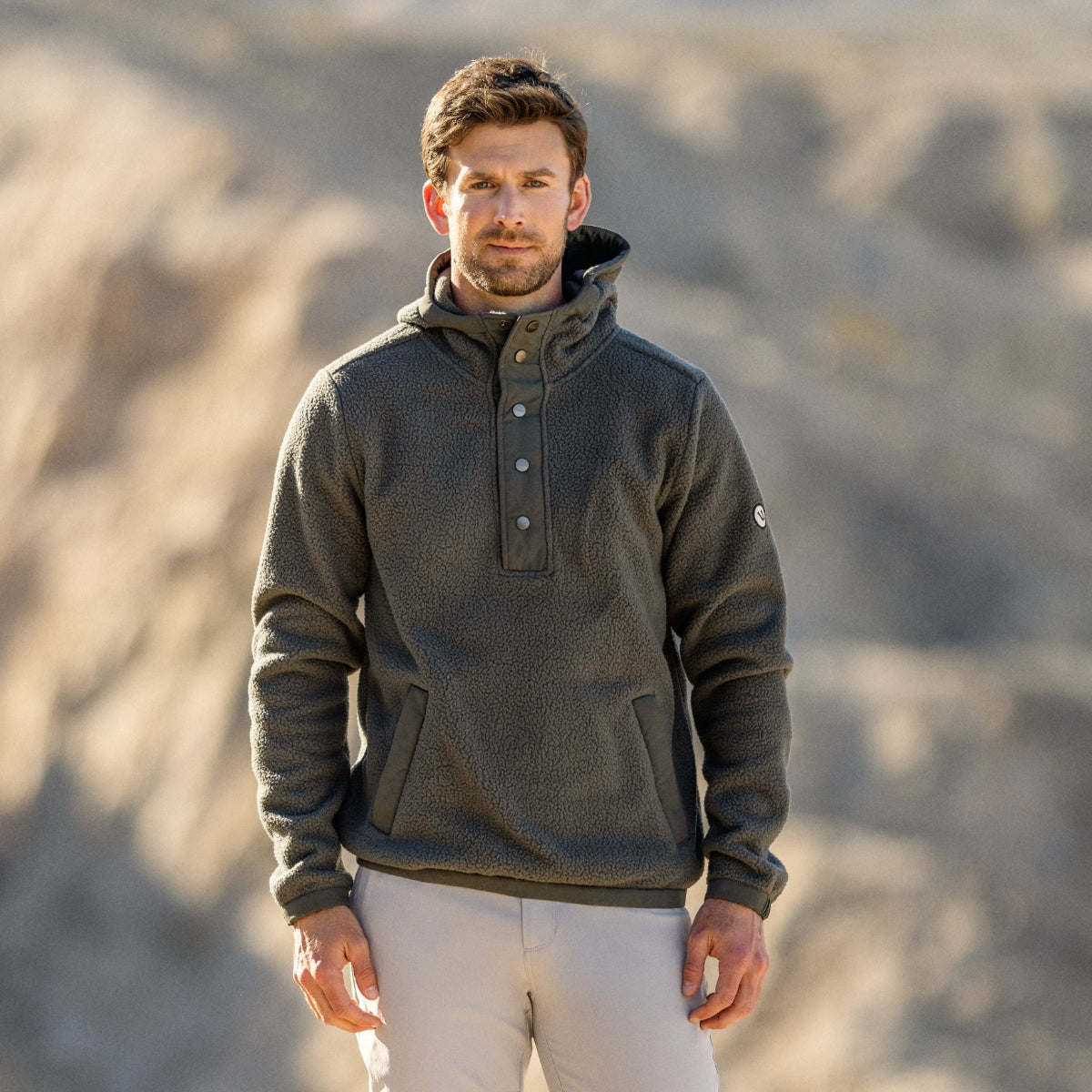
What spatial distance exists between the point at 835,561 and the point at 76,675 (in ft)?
10.4

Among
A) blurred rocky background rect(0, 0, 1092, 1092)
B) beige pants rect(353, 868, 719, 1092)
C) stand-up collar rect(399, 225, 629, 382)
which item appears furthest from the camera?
blurred rocky background rect(0, 0, 1092, 1092)

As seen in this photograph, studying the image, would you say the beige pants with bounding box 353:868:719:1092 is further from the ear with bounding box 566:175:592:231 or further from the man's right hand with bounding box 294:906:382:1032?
the ear with bounding box 566:175:592:231

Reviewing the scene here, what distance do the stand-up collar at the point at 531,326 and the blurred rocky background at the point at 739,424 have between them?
3.04 m

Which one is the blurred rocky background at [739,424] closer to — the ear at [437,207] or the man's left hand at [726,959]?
the man's left hand at [726,959]

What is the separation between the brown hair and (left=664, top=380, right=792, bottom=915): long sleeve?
41 centimetres

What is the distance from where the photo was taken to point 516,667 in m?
1.96

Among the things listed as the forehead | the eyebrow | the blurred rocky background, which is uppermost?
the forehead

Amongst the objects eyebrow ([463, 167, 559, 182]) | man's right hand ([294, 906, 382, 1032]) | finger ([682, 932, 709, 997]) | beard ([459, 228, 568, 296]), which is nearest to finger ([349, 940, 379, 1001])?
man's right hand ([294, 906, 382, 1032])

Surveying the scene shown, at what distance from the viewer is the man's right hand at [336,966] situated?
1.95 m

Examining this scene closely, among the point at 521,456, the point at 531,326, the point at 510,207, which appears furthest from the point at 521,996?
the point at 510,207

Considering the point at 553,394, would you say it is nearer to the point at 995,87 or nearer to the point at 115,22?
the point at 115,22

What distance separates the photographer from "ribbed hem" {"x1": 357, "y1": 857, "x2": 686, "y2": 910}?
1.94 metres

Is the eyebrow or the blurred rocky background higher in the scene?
the eyebrow

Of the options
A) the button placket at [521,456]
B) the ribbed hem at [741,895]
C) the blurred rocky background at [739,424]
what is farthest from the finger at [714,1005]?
the blurred rocky background at [739,424]
